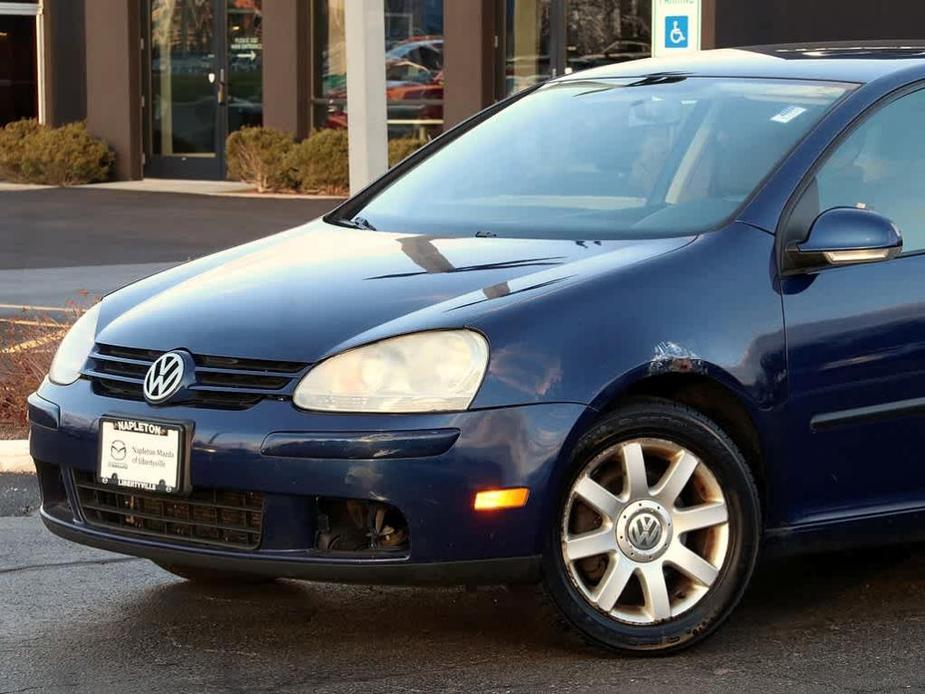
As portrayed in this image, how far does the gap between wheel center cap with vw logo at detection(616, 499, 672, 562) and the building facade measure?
15.8m

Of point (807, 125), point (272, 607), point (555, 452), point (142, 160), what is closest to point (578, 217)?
point (807, 125)

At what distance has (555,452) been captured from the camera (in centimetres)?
463

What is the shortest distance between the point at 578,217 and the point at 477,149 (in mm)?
817

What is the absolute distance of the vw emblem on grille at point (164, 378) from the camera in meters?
4.78

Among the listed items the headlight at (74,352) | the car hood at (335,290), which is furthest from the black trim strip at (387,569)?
the headlight at (74,352)

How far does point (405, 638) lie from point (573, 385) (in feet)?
3.08

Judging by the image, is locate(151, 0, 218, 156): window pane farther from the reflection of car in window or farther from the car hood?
the car hood

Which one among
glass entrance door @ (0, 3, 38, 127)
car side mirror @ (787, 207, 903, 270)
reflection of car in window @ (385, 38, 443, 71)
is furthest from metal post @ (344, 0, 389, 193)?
glass entrance door @ (0, 3, 38, 127)

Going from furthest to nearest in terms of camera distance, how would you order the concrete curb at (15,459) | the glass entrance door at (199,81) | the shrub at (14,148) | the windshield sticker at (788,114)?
1. the glass entrance door at (199,81)
2. the shrub at (14,148)
3. the concrete curb at (15,459)
4. the windshield sticker at (788,114)

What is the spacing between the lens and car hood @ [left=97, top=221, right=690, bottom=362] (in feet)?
15.6

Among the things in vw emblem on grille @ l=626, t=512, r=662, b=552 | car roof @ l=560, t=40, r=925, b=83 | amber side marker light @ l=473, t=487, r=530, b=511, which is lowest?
vw emblem on grille @ l=626, t=512, r=662, b=552

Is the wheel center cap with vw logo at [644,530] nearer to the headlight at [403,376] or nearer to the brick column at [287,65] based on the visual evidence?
the headlight at [403,376]

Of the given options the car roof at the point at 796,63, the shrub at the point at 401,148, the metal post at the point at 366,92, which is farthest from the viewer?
the shrub at the point at 401,148

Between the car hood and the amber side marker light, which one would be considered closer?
the amber side marker light
